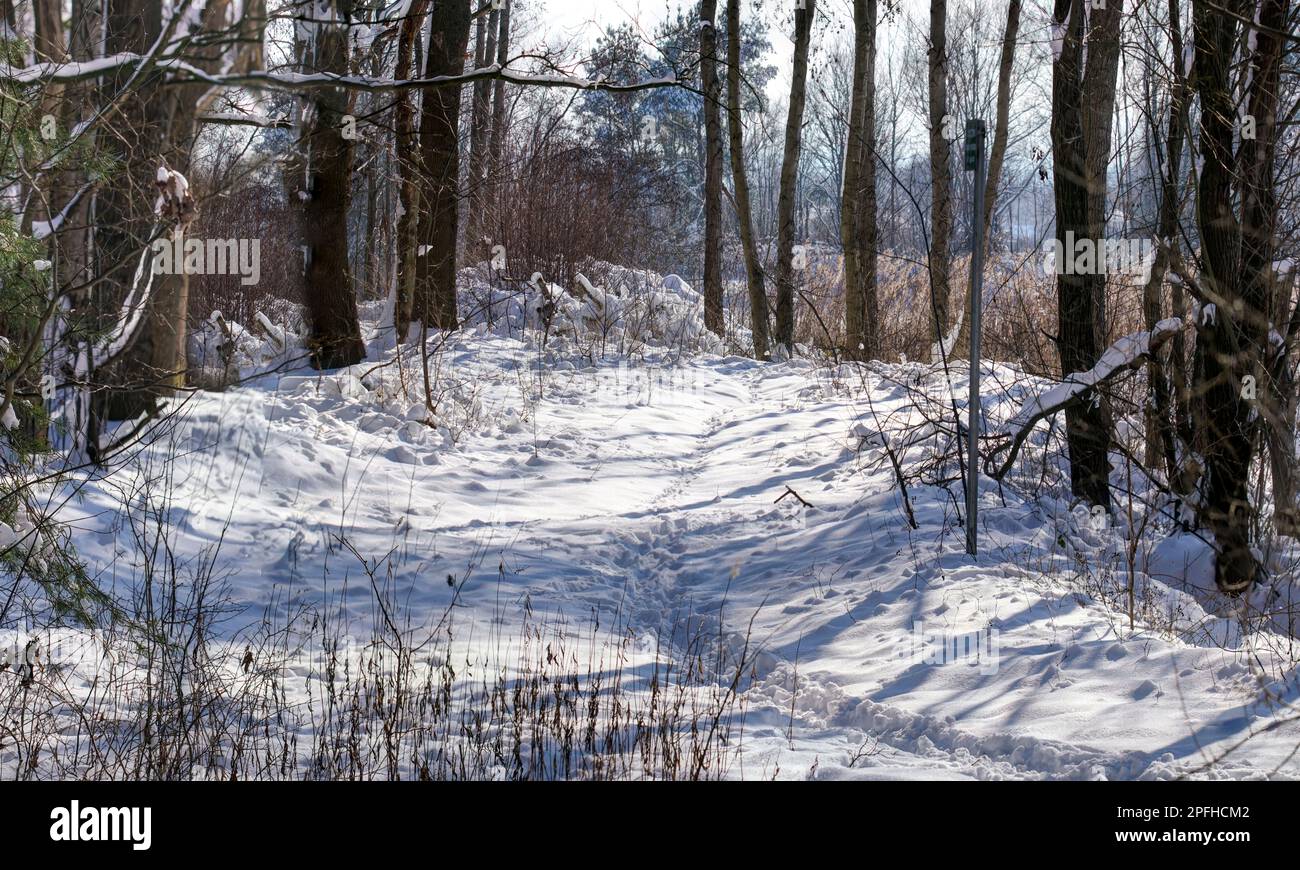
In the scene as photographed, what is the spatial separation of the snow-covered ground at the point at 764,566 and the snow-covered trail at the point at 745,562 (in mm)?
17

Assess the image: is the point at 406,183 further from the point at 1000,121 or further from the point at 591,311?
the point at 1000,121

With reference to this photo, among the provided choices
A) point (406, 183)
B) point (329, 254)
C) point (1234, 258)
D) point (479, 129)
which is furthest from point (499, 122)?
point (1234, 258)

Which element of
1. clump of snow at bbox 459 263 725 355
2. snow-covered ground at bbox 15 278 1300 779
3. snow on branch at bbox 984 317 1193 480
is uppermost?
clump of snow at bbox 459 263 725 355

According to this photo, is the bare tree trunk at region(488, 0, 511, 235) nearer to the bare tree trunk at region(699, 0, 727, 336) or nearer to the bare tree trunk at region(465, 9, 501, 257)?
the bare tree trunk at region(465, 9, 501, 257)

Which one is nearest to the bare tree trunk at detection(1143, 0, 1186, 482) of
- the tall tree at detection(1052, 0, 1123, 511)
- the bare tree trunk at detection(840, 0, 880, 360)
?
the tall tree at detection(1052, 0, 1123, 511)

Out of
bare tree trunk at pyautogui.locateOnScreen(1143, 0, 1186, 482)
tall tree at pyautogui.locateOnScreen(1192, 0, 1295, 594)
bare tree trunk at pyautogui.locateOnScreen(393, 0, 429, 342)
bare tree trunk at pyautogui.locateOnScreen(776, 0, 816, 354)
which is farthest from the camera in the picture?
bare tree trunk at pyautogui.locateOnScreen(776, 0, 816, 354)

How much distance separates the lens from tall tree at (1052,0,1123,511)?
20.7ft

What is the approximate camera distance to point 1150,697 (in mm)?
3461

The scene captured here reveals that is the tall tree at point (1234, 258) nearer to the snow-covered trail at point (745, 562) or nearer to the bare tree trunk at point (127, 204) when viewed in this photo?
the snow-covered trail at point (745, 562)

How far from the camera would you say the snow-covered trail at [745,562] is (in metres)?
3.29

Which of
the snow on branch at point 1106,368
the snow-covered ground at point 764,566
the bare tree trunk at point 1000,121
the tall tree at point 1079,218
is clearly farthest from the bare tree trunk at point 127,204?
the bare tree trunk at point 1000,121

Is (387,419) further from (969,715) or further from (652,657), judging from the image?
(969,715)

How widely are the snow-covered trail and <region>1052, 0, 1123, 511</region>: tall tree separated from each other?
580 millimetres

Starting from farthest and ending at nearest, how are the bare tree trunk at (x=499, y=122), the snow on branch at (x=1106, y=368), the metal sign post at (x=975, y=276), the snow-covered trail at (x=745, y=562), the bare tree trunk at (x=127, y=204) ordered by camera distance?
1. the bare tree trunk at (x=499, y=122)
2. the snow on branch at (x=1106, y=368)
3. the metal sign post at (x=975, y=276)
4. the bare tree trunk at (x=127, y=204)
5. the snow-covered trail at (x=745, y=562)
